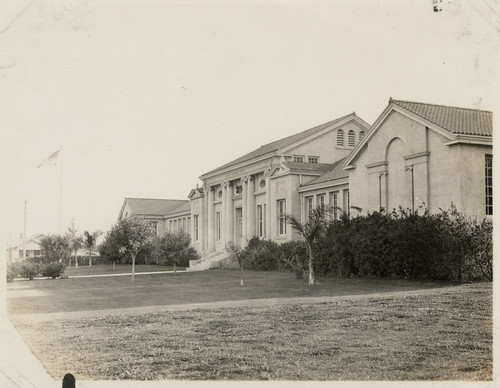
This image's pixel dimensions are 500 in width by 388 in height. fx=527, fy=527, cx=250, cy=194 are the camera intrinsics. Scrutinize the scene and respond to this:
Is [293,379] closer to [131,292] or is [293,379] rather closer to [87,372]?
[87,372]

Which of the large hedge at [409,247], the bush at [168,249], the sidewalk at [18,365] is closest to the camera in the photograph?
the sidewalk at [18,365]

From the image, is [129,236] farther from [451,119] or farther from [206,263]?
[451,119]

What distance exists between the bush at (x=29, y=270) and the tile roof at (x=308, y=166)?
15.6 metres

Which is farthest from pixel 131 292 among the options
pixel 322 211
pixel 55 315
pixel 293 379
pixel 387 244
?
pixel 293 379

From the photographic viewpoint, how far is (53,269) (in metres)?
21.9

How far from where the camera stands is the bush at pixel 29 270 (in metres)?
18.4

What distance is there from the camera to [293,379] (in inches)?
326

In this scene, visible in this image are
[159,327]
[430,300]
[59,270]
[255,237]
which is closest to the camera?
[159,327]

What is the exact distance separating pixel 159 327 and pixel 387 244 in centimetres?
954

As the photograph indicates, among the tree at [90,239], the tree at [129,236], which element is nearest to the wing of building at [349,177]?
the tree at [129,236]

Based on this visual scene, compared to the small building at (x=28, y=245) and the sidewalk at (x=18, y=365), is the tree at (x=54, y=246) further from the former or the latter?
the sidewalk at (x=18, y=365)

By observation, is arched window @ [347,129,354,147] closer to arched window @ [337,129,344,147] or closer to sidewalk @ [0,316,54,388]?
arched window @ [337,129,344,147]

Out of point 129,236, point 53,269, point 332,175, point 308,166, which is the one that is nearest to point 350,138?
point 308,166

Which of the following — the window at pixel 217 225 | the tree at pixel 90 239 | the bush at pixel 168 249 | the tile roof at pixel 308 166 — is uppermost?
the tile roof at pixel 308 166
